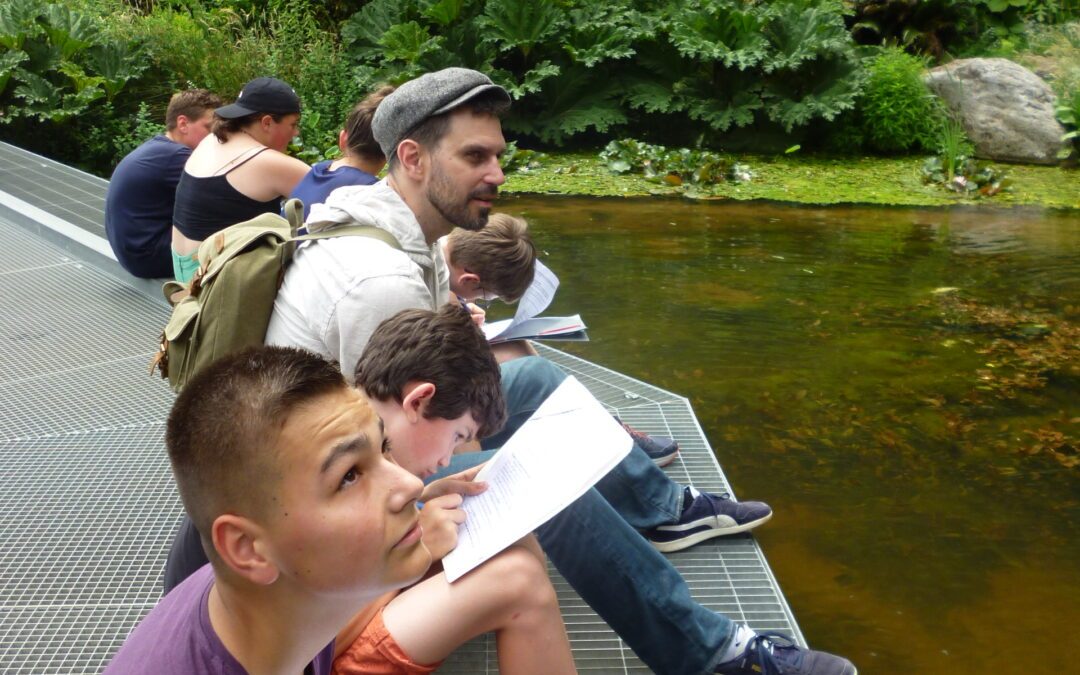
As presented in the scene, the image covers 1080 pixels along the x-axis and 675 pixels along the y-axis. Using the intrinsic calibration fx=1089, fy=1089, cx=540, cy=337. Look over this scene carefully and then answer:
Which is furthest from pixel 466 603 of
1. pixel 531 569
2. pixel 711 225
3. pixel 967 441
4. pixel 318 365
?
pixel 711 225

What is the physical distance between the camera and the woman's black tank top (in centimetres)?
379

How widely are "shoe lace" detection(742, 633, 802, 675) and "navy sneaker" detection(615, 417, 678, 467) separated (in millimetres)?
956

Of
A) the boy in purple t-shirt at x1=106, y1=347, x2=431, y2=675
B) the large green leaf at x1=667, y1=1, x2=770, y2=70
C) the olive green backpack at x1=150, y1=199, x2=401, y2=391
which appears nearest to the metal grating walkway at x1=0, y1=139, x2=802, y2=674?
the olive green backpack at x1=150, y1=199, x2=401, y2=391

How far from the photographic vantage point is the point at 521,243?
3.21 metres

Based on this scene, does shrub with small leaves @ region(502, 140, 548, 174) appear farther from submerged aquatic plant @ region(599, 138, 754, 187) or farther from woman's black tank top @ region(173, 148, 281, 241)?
woman's black tank top @ region(173, 148, 281, 241)

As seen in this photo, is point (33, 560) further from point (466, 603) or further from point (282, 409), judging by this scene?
point (282, 409)

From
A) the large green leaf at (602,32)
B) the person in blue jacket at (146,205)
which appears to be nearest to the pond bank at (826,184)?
the large green leaf at (602,32)

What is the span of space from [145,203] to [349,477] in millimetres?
3268

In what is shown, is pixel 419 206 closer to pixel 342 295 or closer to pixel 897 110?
pixel 342 295

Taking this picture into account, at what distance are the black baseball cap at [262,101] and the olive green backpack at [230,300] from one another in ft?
6.12

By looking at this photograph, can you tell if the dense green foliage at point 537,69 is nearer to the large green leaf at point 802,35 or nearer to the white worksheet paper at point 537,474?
the large green leaf at point 802,35

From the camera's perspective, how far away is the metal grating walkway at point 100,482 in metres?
2.33

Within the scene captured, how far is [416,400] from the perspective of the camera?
6.83ft

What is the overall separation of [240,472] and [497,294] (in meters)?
1.98
